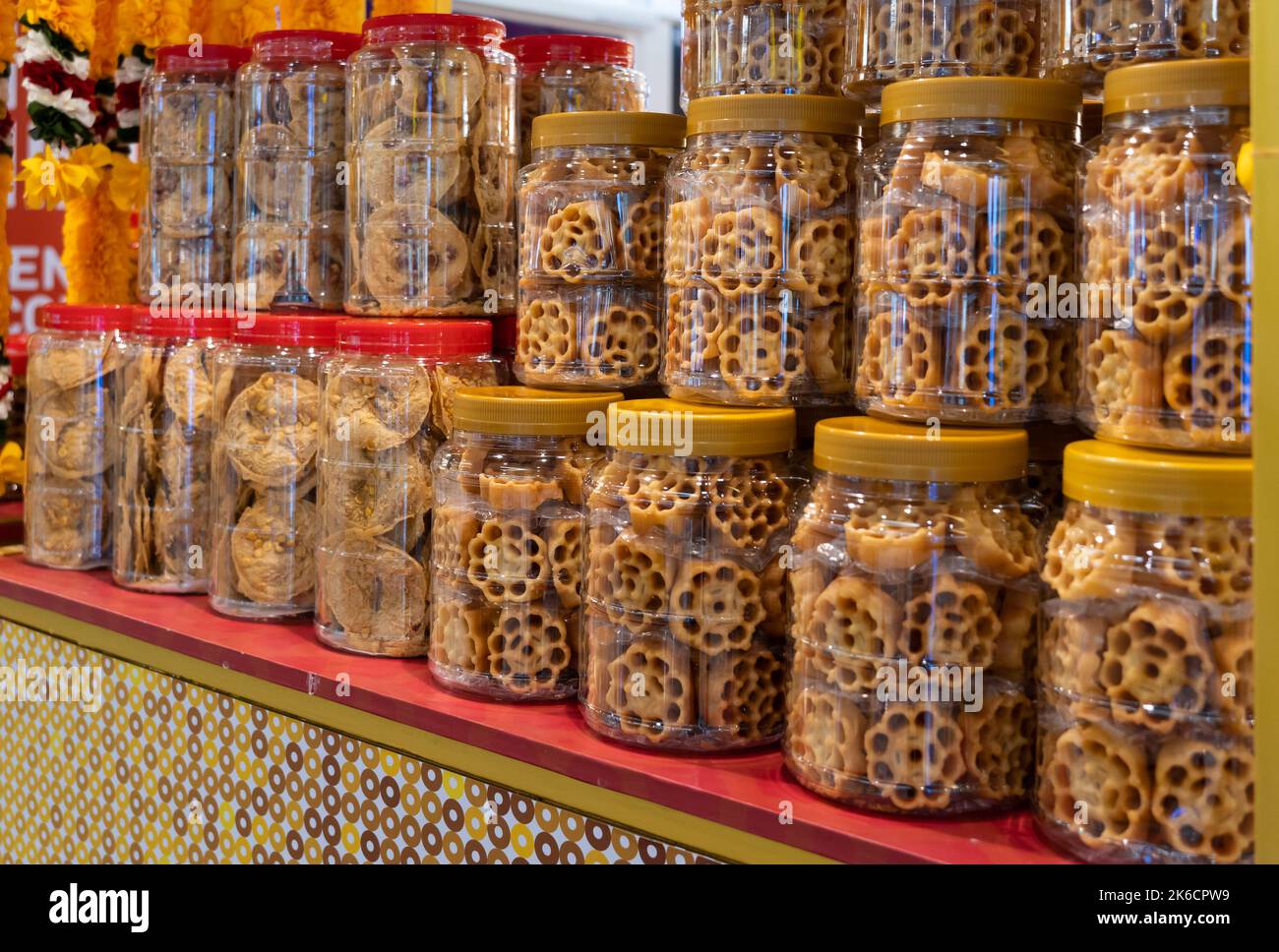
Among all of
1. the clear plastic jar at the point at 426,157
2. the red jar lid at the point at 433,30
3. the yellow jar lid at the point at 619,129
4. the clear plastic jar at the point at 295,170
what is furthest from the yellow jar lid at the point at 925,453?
the clear plastic jar at the point at 295,170

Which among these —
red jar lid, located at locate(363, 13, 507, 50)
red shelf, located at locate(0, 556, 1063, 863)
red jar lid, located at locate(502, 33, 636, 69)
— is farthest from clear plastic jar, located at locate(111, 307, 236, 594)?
red jar lid, located at locate(502, 33, 636, 69)

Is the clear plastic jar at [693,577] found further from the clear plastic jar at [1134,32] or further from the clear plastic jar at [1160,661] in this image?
the clear plastic jar at [1134,32]

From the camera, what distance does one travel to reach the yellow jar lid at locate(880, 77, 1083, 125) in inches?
54.3

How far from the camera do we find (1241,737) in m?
1.16

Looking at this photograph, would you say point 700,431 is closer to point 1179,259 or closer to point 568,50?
point 1179,259

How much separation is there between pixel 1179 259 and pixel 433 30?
1.15 metres

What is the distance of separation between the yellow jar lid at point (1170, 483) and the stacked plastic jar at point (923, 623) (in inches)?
4.7

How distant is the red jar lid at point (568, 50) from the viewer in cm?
208

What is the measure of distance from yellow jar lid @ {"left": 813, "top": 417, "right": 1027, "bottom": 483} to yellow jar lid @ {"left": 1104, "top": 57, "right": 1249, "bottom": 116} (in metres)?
0.33

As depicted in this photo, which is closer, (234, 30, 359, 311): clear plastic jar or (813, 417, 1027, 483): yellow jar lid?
(813, 417, 1027, 483): yellow jar lid

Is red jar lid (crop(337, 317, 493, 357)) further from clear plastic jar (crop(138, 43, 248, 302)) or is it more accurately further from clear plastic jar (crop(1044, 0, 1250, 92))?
clear plastic jar (crop(1044, 0, 1250, 92))

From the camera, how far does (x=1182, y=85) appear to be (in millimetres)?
1230

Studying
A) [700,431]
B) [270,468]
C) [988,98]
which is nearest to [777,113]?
[988,98]

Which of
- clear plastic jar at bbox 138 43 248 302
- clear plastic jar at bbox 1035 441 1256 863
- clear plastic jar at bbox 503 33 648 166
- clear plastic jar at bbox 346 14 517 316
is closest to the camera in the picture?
clear plastic jar at bbox 1035 441 1256 863
